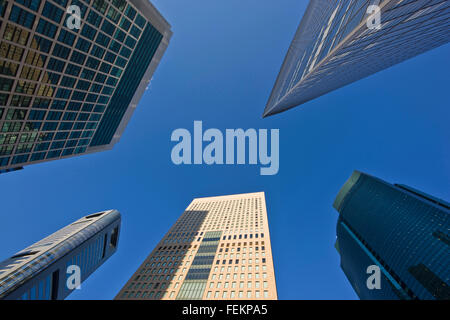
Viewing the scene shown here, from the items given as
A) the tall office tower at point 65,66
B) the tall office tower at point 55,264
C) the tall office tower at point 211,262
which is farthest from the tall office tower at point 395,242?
the tall office tower at point 55,264

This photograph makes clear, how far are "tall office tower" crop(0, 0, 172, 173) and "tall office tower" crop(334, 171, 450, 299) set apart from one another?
123 metres

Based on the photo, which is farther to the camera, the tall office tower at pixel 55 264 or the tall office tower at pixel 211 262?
the tall office tower at pixel 55 264

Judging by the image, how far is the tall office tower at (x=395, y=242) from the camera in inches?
2960

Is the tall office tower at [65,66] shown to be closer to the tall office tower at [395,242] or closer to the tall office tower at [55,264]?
the tall office tower at [55,264]

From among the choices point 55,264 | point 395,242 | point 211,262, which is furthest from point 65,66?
point 395,242

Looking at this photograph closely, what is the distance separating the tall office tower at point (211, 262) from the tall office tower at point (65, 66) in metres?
42.0

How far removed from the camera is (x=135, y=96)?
7069 cm

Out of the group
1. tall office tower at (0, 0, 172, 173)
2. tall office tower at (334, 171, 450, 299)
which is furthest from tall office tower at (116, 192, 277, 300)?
tall office tower at (334, 171, 450, 299)

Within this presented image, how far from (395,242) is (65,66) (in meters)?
136

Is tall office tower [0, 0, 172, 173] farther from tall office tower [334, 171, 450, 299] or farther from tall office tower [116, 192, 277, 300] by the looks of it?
tall office tower [334, 171, 450, 299]

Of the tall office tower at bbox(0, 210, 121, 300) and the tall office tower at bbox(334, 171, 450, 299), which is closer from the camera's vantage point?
the tall office tower at bbox(0, 210, 121, 300)

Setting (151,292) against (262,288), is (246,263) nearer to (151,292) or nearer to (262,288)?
(262,288)

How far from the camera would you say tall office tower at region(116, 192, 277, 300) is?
4716 cm
